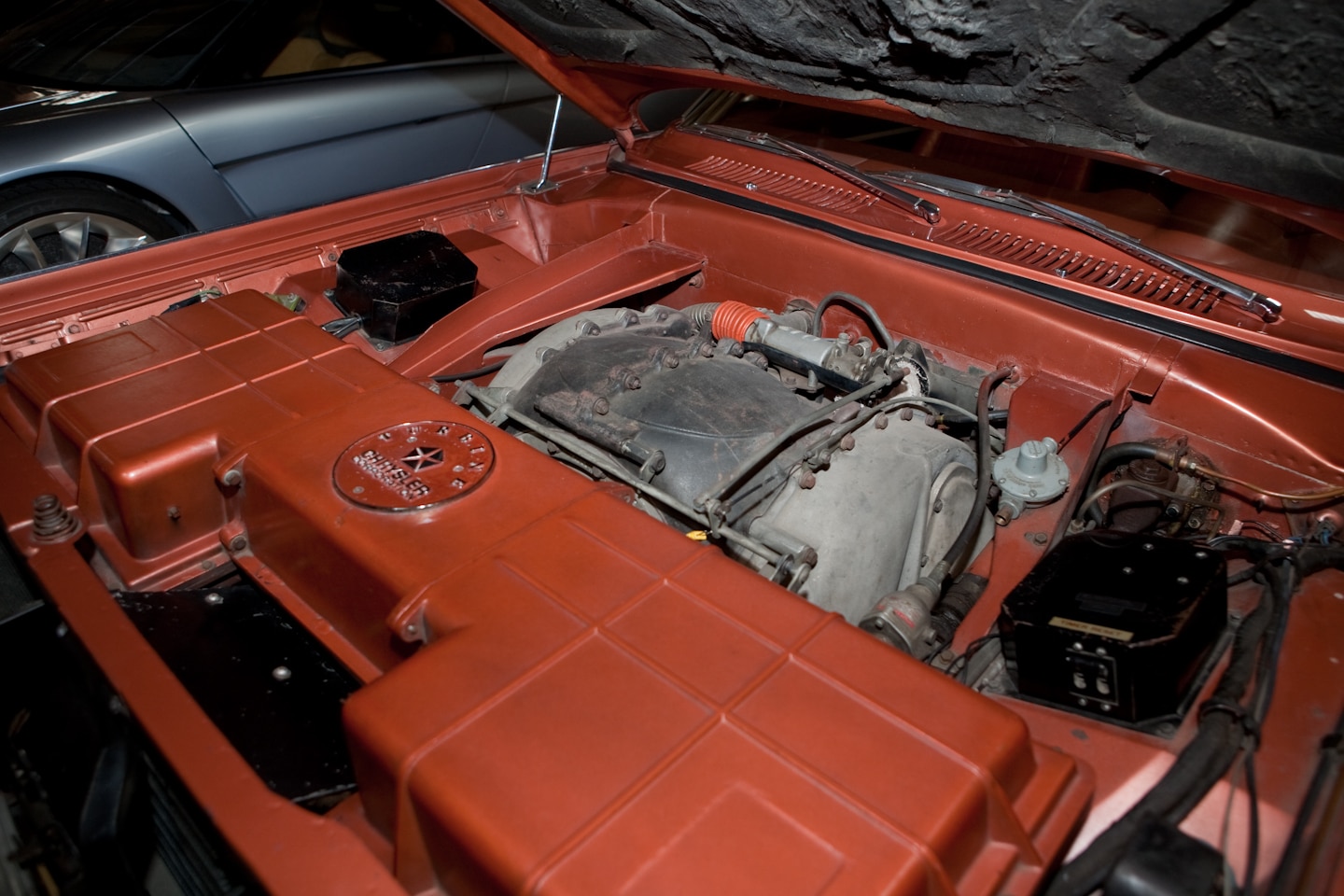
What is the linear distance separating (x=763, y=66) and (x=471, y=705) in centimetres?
121

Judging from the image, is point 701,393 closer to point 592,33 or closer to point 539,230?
point 592,33

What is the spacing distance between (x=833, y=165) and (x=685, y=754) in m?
1.52

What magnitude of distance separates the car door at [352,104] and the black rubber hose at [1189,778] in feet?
9.31

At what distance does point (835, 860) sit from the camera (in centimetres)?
81

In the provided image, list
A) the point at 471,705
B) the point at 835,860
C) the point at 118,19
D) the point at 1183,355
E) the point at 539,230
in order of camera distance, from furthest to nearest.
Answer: the point at 118,19, the point at 539,230, the point at 1183,355, the point at 471,705, the point at 835,860

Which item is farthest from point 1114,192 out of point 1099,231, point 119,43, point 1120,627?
point 119,43

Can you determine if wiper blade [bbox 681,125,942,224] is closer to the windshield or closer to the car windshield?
the windshield

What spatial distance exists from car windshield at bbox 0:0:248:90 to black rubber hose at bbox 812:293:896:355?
103 inches

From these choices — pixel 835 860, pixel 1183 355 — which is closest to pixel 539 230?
pixel 1183 355

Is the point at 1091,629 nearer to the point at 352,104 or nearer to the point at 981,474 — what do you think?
the point at 981,474

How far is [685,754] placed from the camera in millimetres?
889

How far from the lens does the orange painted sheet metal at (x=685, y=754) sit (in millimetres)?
817

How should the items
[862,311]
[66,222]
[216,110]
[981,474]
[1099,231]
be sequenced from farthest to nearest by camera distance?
[216,110], [66,222], [862,311], [1099,231], [981,474]

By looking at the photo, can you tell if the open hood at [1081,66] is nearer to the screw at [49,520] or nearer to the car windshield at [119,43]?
the screw at [49,520]
